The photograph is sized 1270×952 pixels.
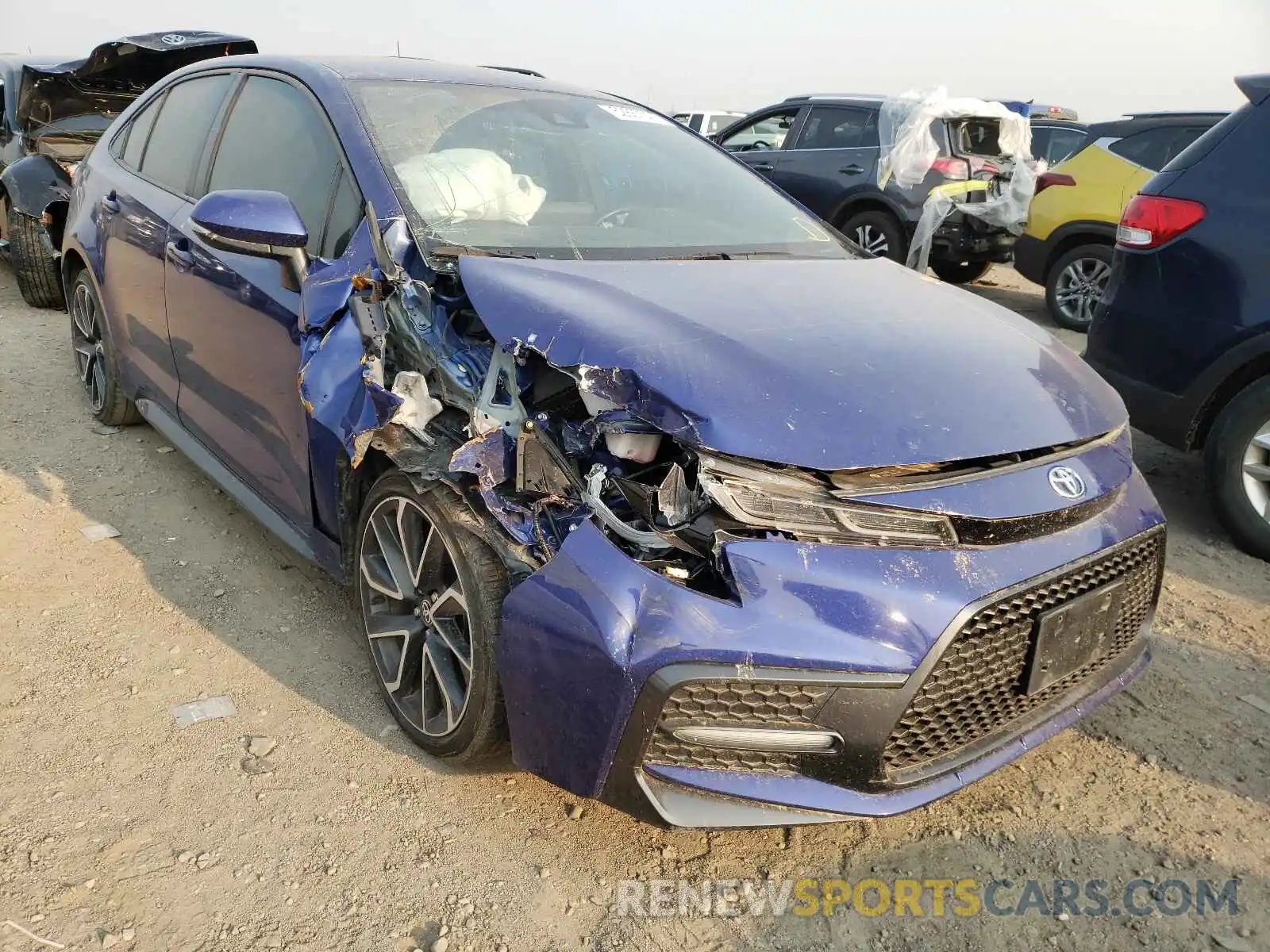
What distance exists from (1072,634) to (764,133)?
8.49 m

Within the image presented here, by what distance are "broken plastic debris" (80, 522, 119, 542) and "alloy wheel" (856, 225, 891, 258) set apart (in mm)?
6624

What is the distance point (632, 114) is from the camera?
11.3 ft

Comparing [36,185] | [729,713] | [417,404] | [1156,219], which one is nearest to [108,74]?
[36,185]

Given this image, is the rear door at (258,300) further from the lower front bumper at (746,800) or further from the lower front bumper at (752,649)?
the lower front bumper at (746,800)

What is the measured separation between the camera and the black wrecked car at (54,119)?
6.18 m

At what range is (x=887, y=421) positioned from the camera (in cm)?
190

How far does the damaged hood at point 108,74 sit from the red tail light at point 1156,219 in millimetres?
5355

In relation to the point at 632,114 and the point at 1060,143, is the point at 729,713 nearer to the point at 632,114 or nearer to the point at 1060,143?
the point at 632,114

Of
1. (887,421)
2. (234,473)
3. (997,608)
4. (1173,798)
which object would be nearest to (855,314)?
(887,421)

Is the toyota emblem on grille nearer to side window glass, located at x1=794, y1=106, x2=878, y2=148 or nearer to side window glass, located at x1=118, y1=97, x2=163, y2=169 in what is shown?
side window glass, located at x1=118, y1=97, x2=163, y2=169

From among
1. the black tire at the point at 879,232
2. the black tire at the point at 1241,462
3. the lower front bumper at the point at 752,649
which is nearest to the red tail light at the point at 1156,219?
the black tire at the point at 1241,462

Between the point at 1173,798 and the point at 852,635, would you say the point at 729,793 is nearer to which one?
the point at 852,635

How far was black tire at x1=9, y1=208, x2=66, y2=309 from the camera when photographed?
6.34 meters

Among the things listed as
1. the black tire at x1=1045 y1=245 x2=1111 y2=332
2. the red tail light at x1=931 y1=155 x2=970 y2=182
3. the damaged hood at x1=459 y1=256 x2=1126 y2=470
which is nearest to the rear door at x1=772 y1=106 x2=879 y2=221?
the red tail light at x1=931 y1=155 x2=970 y2=182
